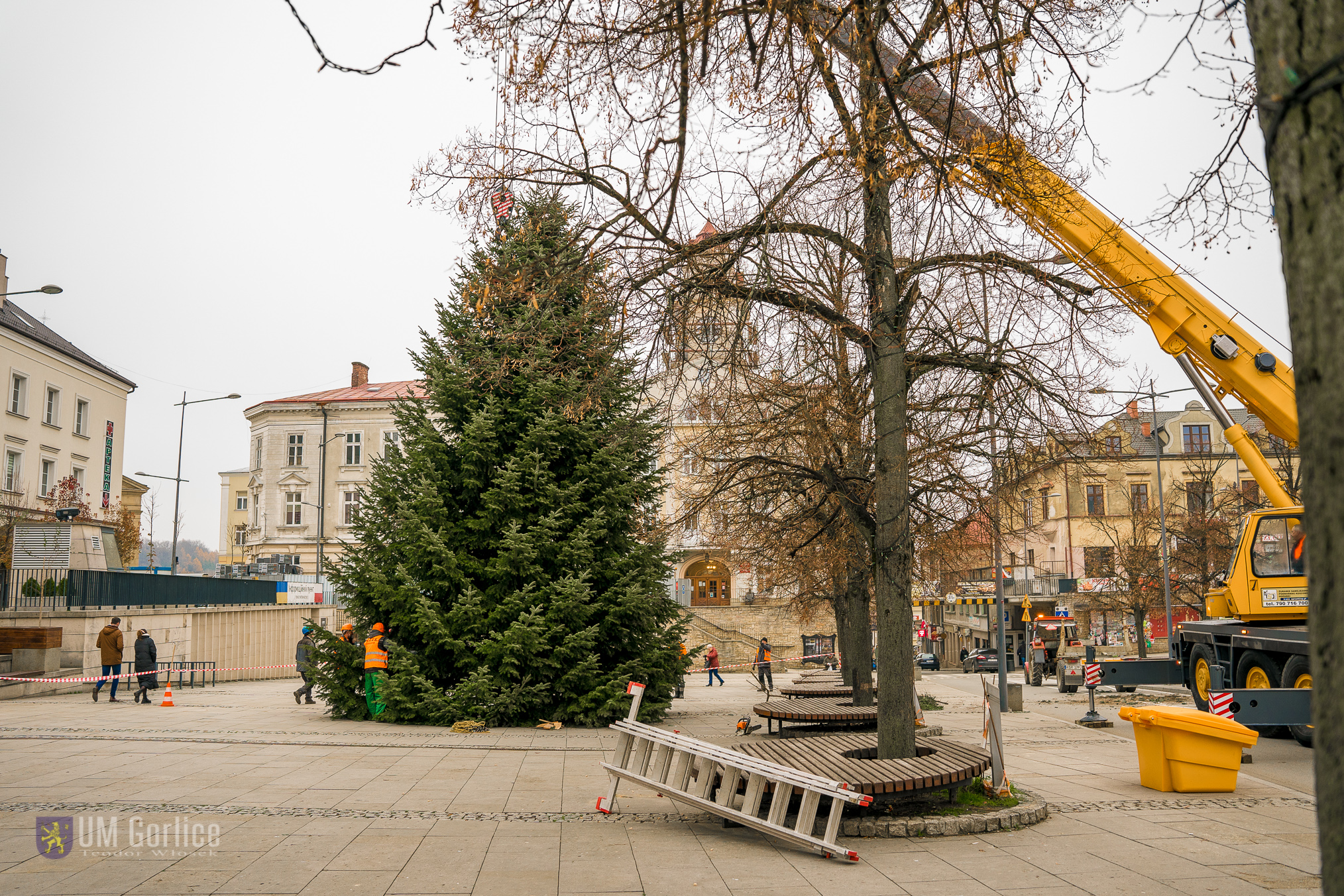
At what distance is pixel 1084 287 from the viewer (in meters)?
9.63

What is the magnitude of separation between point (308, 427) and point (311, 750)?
180ft

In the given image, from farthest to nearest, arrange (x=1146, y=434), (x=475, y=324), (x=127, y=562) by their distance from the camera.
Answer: (x=1146, y=434), (x=127, y=562), (x=475, y=324)

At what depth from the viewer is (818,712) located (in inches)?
543

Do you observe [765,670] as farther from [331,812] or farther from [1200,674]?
[331,812]

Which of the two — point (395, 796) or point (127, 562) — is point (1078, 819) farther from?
point (127, 562)

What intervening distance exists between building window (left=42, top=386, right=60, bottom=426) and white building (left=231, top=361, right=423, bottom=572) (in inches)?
645

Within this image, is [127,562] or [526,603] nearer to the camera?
[526,603]

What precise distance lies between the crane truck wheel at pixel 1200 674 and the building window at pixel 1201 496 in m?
23.5

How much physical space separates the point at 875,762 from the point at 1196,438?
5801 cm

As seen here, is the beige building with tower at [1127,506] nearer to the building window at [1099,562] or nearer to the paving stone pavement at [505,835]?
the building window at [1099,562]

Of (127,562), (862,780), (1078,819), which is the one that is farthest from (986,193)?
(127,562)

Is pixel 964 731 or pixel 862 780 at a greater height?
pixel 862 780

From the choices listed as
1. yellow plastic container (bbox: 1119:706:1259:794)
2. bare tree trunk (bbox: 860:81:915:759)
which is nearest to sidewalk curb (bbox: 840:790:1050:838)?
bare tree trunk (bbox: 860:81:915:759)

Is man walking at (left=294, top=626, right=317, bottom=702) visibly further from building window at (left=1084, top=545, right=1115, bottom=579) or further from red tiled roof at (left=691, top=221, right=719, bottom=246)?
building window at (left=1084, top=545, right=1115, bottom=579)
